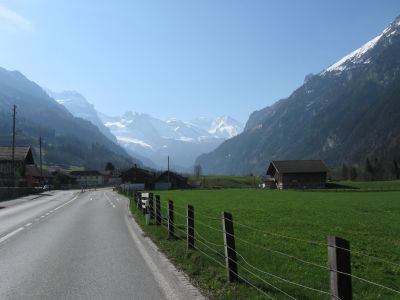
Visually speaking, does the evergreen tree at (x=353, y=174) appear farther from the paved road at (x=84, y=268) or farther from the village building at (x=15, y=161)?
the paved road at (x=84, y=268)

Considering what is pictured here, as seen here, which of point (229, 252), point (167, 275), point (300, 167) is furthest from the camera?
point (300, 167)

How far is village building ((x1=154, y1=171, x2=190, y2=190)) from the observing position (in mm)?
142762

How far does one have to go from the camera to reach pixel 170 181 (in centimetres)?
14788

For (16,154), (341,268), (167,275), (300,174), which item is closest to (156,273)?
(167,275)

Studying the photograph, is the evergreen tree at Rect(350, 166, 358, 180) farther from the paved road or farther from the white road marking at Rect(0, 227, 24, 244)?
the paved road

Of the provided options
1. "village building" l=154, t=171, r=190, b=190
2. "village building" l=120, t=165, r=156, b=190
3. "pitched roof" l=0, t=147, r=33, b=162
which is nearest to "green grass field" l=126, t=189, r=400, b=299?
"pitched roof" l=0, t=147, r=33, b=162

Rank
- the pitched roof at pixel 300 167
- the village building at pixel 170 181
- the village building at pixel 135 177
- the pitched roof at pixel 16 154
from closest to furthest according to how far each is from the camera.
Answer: the pitched roof at pixel 16 154, the pitched roof at pixel 300 167, the village building at pixel 170 181, the village building at pixel 135 177

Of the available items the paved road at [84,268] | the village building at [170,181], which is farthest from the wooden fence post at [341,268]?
the village building at [170,181]

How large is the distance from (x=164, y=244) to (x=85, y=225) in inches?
342

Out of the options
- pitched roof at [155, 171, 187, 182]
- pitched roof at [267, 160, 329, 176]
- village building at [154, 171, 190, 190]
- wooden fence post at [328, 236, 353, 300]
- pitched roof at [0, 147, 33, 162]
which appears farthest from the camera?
pitched roof at [155, 171, 187, 182]

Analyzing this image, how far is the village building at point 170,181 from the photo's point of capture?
142762mm

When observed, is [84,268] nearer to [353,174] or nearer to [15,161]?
[15,161]

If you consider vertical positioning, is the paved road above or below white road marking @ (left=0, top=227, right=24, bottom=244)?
below

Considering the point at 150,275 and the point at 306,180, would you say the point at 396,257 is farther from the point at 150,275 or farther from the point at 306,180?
the point at 306,180
